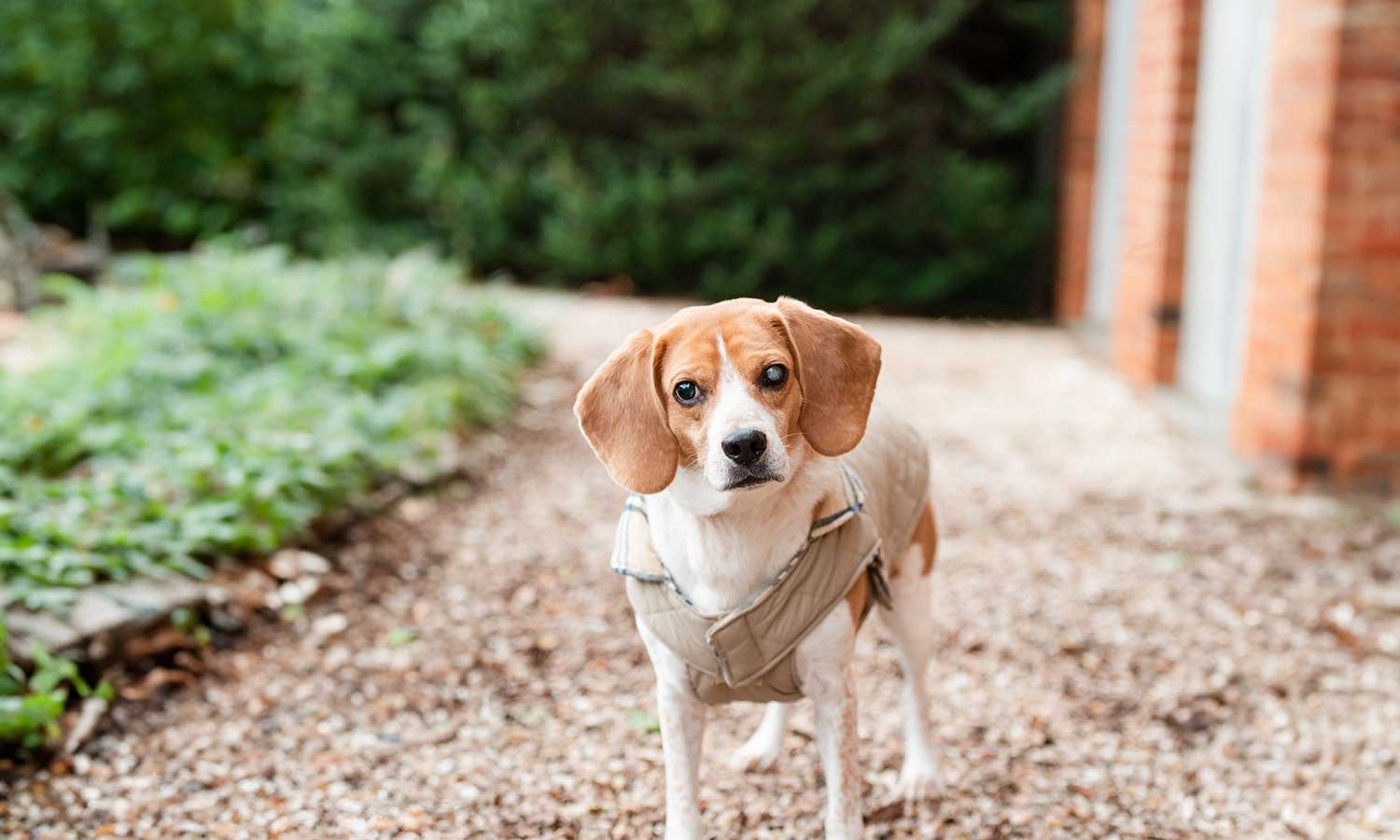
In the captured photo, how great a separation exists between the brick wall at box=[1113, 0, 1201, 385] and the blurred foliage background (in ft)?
7.01

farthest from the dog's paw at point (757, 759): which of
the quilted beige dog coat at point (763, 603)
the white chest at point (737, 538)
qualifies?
the white chest at point (737, 538)

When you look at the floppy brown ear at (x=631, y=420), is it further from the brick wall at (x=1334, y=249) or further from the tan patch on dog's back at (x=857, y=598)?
the brick wall at (x=1334, y=249)

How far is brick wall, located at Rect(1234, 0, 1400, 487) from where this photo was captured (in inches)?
194

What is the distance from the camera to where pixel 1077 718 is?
3.49 meters

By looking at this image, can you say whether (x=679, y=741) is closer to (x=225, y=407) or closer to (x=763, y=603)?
(x=763, y=603)

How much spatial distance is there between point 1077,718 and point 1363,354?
8.49ft

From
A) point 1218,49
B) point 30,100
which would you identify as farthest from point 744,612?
point 30,100

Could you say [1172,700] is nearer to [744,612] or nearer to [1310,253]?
[744,612]

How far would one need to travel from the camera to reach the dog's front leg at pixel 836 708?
7.91 feet

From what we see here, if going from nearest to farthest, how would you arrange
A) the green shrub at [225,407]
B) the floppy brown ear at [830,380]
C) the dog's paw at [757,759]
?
1. the floppy brown ear at [830,380]
2. the dog's paw at [757,759]
3. the green shrub at [225,407]

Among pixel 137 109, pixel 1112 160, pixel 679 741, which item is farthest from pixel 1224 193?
pixel 137 109

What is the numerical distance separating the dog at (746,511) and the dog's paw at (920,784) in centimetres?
51

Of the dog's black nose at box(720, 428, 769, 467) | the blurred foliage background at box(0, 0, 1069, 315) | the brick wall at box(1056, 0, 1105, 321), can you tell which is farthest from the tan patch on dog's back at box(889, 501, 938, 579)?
the brick wall at box(1056, 0, 1105, 321)

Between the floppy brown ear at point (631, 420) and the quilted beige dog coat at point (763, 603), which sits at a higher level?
the floppy brown ear at point (631, 420)
